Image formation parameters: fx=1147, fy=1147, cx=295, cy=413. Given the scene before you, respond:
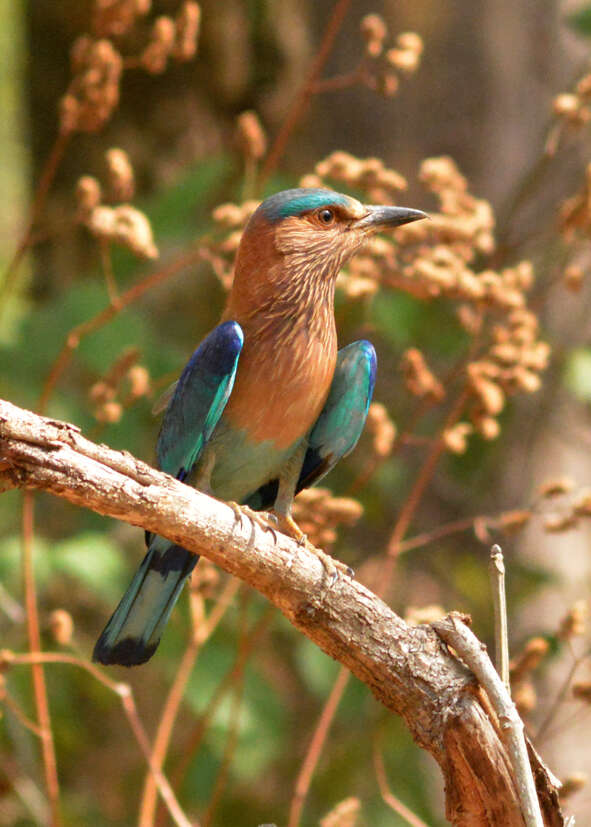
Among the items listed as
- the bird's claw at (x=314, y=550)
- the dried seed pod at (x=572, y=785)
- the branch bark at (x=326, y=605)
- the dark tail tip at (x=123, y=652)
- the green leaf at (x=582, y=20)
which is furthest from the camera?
the green leaf at (x=582, y=20)

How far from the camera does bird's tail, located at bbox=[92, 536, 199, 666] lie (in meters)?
2.86

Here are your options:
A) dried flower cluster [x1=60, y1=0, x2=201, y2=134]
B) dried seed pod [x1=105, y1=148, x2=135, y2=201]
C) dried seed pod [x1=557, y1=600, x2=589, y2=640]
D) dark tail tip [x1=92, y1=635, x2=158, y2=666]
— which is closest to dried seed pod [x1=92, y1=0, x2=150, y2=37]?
dried flower cluster [x1=60, y1=0, x2=201, y2=134]

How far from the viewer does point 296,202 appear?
125 inches

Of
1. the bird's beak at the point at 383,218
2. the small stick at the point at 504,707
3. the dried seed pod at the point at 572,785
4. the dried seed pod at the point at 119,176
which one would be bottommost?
the small stick at the point at 504,707

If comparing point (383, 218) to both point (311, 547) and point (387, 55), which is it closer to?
point (387, 55)

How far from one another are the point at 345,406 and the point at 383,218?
1.79 ft

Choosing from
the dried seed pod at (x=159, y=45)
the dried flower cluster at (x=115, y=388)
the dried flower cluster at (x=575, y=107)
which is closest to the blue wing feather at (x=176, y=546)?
the dried flower cluster at (x=115, y=388)

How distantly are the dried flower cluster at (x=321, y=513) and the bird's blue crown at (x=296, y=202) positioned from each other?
77cm

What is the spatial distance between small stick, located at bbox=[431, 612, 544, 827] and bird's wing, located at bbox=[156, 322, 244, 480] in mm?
950

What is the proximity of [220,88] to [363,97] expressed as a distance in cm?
77

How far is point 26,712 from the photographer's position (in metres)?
4.07

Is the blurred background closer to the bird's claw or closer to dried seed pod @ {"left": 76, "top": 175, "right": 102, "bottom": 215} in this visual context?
the bird's claw

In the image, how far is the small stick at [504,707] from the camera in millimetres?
2117

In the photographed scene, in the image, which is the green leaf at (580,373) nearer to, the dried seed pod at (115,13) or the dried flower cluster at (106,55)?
the dried flower cluster at (106,55)
